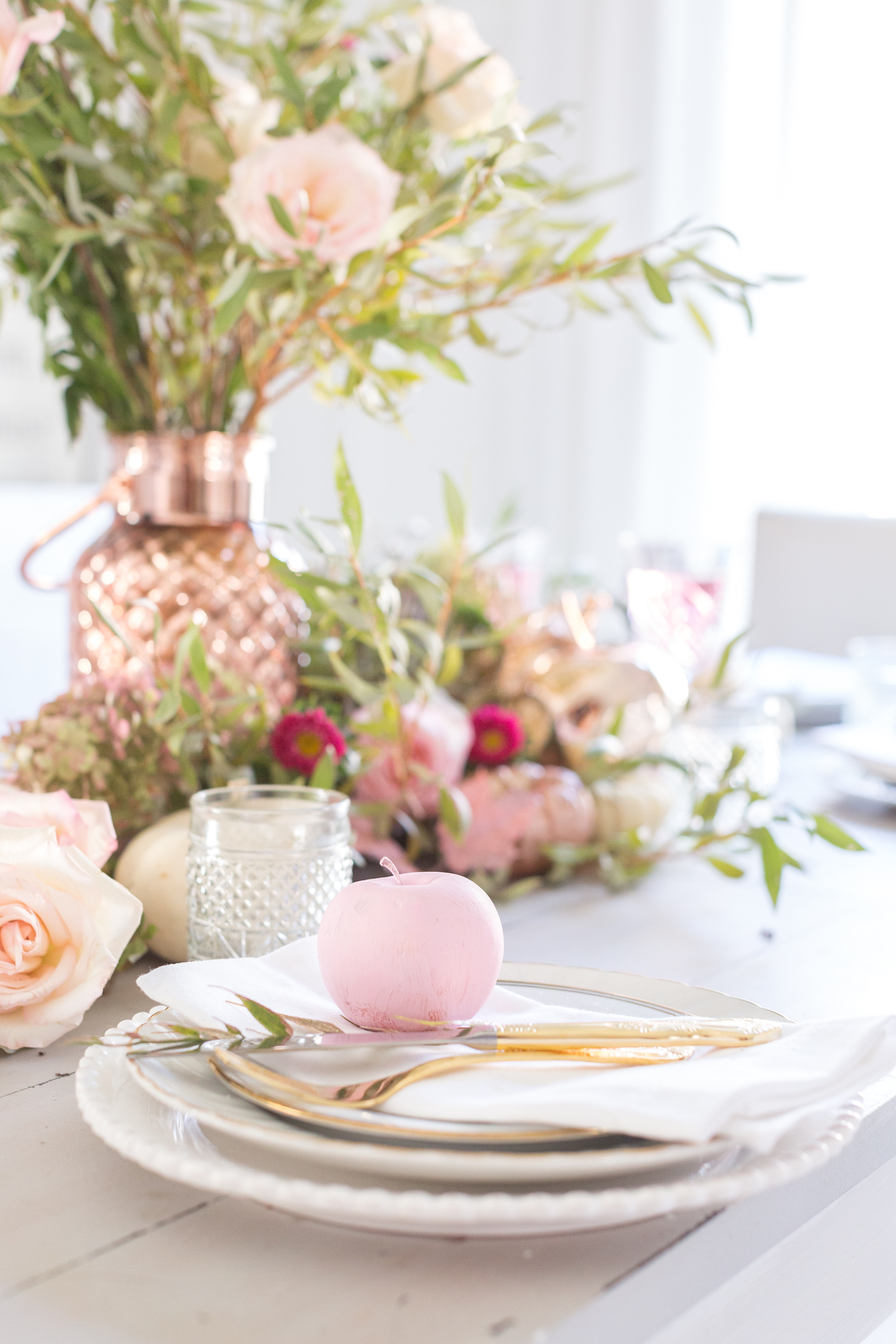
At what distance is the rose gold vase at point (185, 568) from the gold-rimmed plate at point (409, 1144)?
436 millimetres

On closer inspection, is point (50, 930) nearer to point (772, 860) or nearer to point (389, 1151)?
point (389, 1151)

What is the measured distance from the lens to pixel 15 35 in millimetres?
669

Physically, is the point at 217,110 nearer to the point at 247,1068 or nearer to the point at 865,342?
the point at 247,1068

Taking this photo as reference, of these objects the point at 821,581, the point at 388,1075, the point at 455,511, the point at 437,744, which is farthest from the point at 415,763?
the point at 821,581

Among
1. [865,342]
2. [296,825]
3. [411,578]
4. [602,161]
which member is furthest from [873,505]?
[296,825]

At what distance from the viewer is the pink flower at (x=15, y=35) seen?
0.66 metres

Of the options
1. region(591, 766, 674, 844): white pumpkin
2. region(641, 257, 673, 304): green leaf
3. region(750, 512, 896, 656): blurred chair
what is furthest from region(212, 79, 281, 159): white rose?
region(750, 512, 896, 656): blurred chair

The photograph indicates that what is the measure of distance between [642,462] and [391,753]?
8.52 feet

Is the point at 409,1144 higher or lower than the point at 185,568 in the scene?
lower

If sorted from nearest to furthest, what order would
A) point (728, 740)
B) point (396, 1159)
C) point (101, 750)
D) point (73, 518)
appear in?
1. point (396, 1159)
2. point (101, 750)
3. point (73, 518)
4. point (728, 740)

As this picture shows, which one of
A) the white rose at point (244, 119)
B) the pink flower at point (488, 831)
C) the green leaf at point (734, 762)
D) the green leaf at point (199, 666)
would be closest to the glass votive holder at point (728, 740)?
the green leaf at point (734, 762)

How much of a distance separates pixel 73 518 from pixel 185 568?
13 centimetres

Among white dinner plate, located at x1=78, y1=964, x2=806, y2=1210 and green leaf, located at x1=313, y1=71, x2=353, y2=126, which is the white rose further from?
white dinner plate, located at x1=78, y1=964, x2=806, y2=1210

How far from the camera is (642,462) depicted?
3277 millimetres
